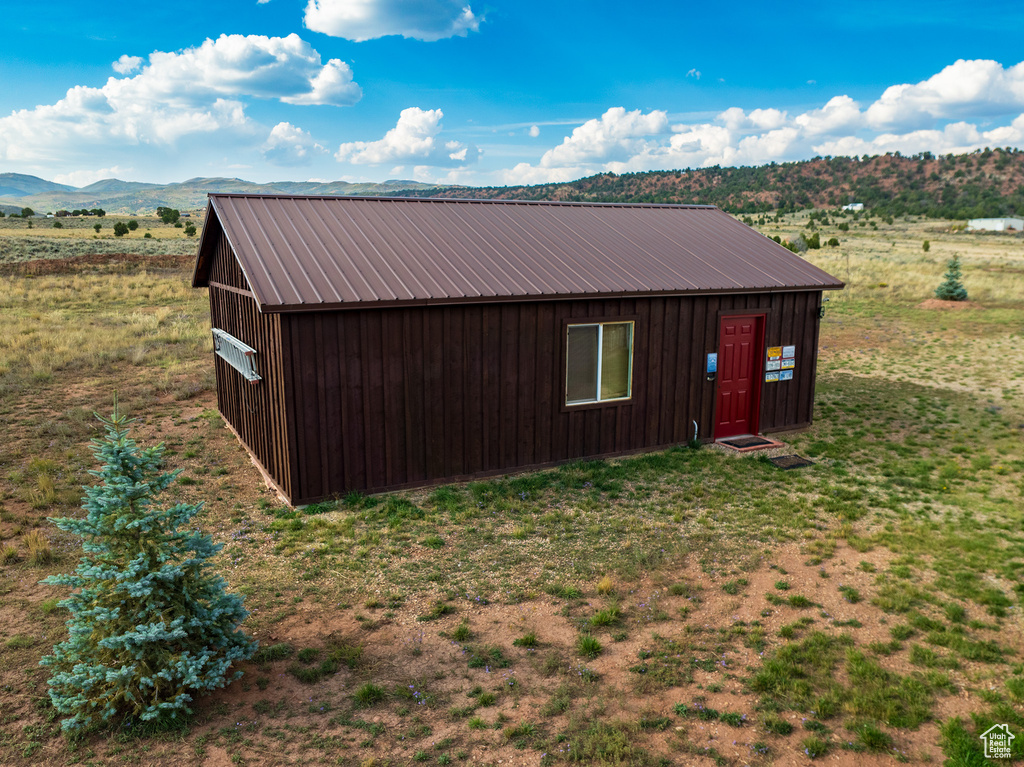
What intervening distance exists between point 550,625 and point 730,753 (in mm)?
1964

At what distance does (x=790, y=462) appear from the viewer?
10516 mm

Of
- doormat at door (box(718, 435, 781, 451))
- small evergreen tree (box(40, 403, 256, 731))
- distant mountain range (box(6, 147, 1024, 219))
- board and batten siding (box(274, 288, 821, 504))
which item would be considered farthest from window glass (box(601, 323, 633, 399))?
distant mountain range (box(6, 147, 1024, 219))

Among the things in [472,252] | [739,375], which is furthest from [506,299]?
[739,375]

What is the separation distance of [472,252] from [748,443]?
18.3ft

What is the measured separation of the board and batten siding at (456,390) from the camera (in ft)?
28.1

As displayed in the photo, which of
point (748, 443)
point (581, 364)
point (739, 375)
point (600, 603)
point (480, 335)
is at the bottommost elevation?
point (600, 603)

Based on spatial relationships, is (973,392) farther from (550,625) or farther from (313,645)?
(313,645)

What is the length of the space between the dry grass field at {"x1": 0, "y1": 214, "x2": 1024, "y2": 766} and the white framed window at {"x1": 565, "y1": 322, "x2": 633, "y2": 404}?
1135 mm

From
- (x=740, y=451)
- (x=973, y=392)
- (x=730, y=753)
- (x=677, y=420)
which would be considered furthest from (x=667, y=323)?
(x=973, y=392)

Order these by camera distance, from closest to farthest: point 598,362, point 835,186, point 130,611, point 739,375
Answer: point 130,611 < point 598,362 < point 739,375 < point 835,186

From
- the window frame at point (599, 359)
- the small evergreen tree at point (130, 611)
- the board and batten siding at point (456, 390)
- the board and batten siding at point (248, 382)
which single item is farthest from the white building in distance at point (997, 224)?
the small evergreen tree at point (130, 611)

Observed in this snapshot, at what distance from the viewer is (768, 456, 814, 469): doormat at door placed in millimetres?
A: 10328

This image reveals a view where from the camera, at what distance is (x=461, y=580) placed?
6.88m

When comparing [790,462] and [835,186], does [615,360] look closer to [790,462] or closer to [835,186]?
[790,462]
